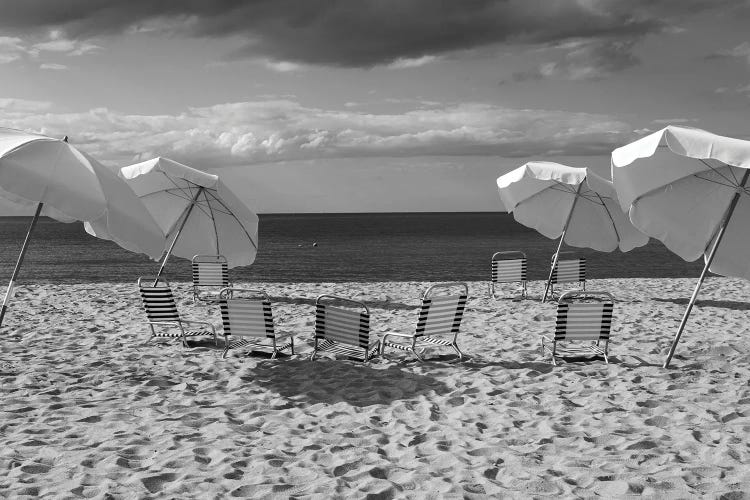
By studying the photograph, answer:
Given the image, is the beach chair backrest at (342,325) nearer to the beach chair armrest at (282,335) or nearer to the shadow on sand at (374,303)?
the beach chair armrest at (282,335)

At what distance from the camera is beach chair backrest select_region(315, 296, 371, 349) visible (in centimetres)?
759

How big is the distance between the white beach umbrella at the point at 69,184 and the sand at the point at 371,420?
163 centimetres

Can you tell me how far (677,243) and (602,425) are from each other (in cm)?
271

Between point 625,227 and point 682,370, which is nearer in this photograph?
point 682,370

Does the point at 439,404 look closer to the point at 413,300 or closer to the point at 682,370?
the point at 682,370

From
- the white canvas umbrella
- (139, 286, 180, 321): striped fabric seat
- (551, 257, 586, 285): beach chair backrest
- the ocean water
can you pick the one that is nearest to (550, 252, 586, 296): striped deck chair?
(551, 257, 586, 285): beach chair backrest

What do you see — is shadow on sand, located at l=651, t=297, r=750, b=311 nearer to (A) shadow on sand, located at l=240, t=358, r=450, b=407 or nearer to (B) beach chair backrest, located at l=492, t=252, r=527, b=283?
(B) beach chair backrest, located at l=492, t=252, r=527, b=283

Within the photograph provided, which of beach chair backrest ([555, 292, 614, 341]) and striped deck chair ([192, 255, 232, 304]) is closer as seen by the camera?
beach chair backrest ([555, 292, 614, 341])

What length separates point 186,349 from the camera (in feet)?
28.0

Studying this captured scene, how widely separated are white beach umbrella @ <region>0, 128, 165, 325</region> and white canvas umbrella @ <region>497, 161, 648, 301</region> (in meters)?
9.00

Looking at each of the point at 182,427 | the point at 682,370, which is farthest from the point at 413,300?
the point at 182,427

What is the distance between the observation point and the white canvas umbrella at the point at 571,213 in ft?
45.7

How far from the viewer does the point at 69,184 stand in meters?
5.58

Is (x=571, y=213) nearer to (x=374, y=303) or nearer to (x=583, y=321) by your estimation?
(x=374, y=303)
